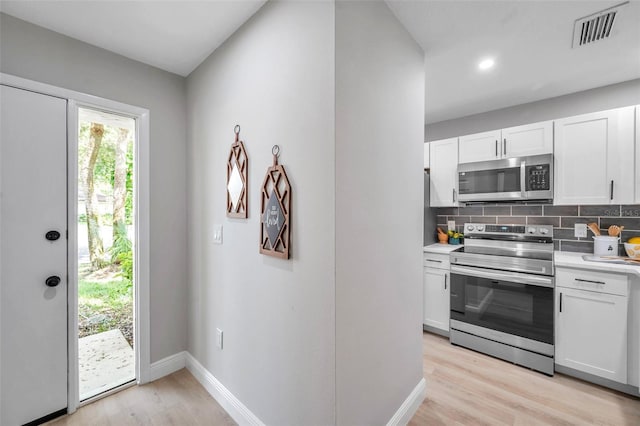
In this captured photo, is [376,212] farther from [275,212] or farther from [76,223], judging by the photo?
[76,223]

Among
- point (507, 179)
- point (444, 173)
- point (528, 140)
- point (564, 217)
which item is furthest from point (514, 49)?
point (564, 217)

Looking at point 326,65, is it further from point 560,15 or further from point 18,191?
point 18,191

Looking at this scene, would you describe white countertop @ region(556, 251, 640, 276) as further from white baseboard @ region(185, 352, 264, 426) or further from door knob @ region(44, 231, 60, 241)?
door knob @ region(44, 231, 60, 241)

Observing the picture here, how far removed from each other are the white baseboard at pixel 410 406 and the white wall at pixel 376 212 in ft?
0.17

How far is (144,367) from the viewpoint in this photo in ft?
6.79

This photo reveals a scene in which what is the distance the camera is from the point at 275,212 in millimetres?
1418

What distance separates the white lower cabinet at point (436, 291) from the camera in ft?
8.98

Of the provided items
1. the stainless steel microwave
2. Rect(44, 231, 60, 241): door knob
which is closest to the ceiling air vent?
the stainless steel microwave

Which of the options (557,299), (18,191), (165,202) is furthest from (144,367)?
(557,299)

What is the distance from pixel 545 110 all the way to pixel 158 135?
373 centimetres

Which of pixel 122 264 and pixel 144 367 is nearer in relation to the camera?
pixel 144 367

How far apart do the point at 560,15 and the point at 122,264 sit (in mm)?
3729

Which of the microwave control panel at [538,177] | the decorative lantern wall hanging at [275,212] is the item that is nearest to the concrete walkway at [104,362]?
the decorative lantern wall hanging at [275,212]

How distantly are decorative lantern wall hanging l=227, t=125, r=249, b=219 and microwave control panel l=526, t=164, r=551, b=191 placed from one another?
262cm
